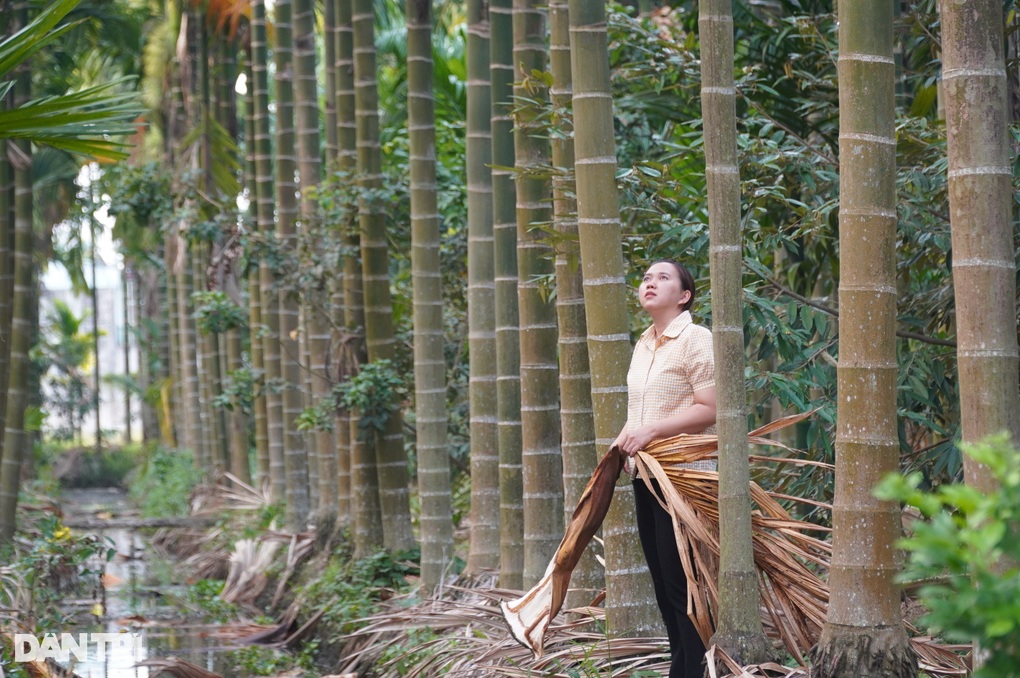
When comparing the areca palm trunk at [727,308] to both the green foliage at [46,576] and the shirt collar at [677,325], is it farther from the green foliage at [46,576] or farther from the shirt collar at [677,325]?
the green foliage at [46,576]

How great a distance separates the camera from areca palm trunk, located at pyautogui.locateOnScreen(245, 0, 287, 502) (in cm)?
1195

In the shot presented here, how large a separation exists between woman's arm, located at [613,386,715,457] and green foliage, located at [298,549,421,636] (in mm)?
3993

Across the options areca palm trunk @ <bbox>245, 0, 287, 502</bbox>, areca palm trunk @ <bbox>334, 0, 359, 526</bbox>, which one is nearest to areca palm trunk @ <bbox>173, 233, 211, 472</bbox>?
areca palm trunk @ <bbox>245, 0, 287, 502</bbox>

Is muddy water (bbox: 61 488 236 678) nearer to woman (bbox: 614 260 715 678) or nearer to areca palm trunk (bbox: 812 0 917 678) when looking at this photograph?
woman (bbox: 614 260 715 678)

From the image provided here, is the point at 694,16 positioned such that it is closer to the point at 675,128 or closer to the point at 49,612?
the point at 675,128

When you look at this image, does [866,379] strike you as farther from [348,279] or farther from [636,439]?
[348,279]

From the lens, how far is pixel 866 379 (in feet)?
12.1

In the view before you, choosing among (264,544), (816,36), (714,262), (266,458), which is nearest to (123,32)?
(266,458)

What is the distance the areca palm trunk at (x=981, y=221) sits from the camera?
3.35 metres

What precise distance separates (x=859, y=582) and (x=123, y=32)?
41.8 ft

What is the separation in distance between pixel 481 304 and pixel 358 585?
2.37 metres

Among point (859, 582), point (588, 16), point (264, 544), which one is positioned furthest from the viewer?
point (264, 544)

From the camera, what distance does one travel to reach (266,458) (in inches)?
552

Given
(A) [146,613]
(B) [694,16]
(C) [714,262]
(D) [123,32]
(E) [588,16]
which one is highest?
(D) [123,32]
